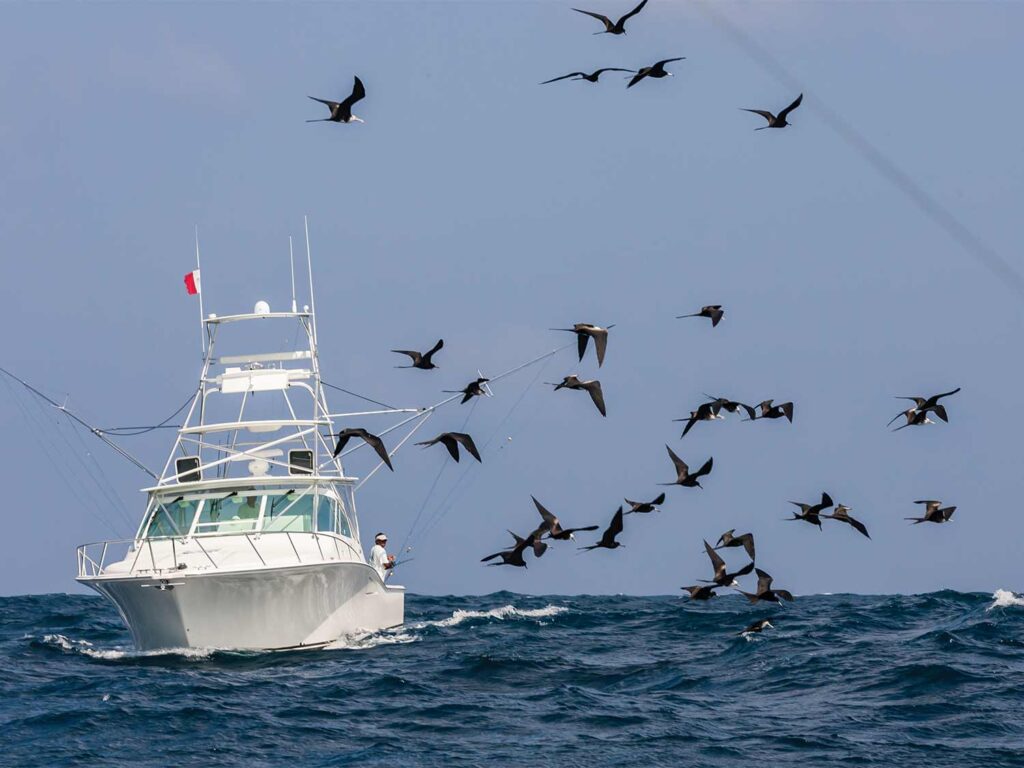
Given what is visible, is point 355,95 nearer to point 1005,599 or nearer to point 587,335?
point 587,335

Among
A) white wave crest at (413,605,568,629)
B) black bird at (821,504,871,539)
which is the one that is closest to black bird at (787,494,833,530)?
black bird at (821,504,871,539)

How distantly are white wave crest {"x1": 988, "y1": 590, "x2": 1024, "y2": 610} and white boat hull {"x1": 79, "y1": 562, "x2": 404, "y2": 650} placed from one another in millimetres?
17775

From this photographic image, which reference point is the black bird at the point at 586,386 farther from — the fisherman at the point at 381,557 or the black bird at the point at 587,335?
the fisherman at the point at 381,557

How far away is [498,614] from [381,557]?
6761 mm

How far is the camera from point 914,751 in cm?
2356

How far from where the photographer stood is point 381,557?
130ft

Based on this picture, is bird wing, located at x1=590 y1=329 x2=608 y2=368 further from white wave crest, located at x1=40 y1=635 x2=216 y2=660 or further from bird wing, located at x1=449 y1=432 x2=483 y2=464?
white wave crest, located at x1=40 y1=635 x2=216 y2=660

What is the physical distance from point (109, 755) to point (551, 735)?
6484 mm

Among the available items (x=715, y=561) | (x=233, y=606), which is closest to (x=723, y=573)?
(x=715, y=561)

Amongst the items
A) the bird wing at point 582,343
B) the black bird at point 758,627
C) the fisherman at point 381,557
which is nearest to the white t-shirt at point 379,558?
the fisherman at point 381,557

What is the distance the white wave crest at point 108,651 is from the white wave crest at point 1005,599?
20496 mm

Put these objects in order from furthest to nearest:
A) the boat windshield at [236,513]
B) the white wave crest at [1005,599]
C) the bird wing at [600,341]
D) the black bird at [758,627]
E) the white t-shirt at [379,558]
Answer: the white wave crest at [1005,599] → the white t-shirt at [379,558] → the boat windshield at [236,513] → the black bird at [758,627] → the bird wing at [600,341]

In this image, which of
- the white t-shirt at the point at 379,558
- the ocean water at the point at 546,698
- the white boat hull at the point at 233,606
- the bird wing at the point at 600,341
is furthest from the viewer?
the white t-shirt at the point at 379,558

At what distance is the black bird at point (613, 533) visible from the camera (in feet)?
97.5
